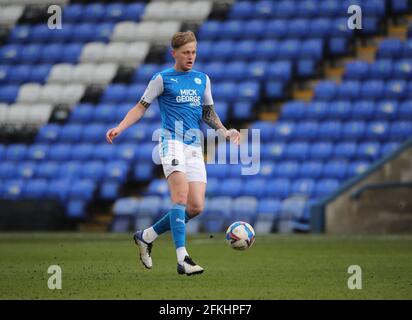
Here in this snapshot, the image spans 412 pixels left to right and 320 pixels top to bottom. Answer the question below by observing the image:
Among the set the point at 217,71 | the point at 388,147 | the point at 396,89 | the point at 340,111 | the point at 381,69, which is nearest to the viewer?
the point at 388,147

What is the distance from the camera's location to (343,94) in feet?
66.6

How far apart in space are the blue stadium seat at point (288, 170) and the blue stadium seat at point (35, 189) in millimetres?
5148

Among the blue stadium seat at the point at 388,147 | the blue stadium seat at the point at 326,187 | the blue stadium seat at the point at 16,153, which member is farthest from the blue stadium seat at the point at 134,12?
the blue stadium seat at the point at 388,147

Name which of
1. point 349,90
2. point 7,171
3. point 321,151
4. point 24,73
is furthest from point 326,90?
point 24,73

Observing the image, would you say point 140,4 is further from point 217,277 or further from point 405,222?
point 217,277

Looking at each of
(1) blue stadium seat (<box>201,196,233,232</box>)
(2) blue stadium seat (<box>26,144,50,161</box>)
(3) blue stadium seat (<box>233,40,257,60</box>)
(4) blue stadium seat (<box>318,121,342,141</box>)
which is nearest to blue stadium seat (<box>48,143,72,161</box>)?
(2) blue stadium seat (<box>26,144,50,161</box>)

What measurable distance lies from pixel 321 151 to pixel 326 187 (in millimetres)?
1045

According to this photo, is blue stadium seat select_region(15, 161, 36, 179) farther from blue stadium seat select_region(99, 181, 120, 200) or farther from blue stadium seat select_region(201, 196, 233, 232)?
blue stadium seat select_region(201, 196, 233, 232)

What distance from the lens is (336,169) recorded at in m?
18.9

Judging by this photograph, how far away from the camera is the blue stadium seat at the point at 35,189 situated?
2084 centimetres

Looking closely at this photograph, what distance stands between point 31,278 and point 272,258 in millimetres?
3439

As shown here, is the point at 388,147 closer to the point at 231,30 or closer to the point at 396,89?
the point at 396,89

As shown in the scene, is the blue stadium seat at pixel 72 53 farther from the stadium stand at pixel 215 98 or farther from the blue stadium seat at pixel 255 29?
the blue stadium seat at pixel 255 29

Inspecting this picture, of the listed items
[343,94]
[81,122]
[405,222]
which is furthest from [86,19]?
[405,222]
